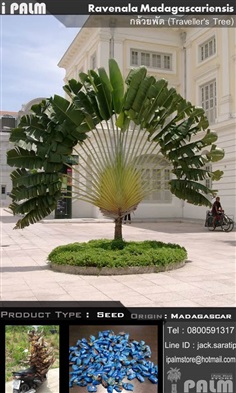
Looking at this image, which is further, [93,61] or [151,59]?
[151,59]

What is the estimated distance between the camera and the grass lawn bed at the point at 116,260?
6.89 m

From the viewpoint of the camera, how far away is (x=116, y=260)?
6969 millimetres

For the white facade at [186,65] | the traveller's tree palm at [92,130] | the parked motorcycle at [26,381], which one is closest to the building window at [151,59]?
the white facade at [186,65]

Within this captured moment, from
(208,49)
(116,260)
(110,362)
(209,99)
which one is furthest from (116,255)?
(208,49)

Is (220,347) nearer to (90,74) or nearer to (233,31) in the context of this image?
(90,74)

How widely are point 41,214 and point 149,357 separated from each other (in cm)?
610

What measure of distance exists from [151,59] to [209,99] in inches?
182

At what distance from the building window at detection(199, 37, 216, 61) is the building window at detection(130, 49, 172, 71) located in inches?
97.3

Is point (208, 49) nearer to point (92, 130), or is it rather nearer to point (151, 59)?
point (151, 59)

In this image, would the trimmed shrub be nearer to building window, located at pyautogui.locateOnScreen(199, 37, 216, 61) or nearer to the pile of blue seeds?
the pile of blue seeds

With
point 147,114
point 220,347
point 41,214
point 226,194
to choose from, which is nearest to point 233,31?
point 226,194

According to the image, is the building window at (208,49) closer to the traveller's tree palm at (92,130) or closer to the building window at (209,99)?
the building window at (209,99)

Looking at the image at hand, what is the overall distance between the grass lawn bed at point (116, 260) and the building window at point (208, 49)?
658 inches

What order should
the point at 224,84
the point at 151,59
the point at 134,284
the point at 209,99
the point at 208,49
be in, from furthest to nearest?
the point at 151,59 → the point at 209,99 → the point at 208,49 → the point at 224,84 → the point at 134,284
